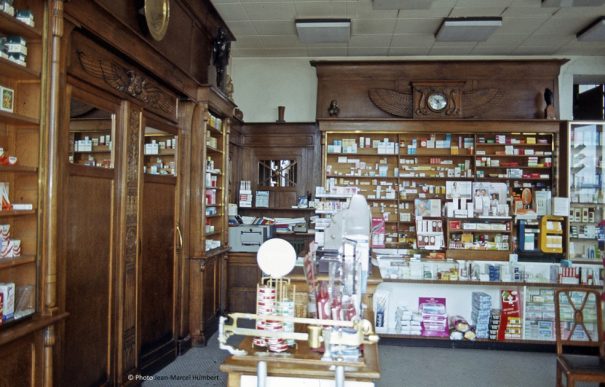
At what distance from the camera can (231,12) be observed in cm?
588

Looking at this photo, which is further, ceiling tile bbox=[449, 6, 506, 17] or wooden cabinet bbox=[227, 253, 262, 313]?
wooden cabinet bbox=[227, 253, 262, 313]

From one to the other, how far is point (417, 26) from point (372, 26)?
2.05 ft

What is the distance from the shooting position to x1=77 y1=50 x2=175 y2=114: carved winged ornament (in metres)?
3.09

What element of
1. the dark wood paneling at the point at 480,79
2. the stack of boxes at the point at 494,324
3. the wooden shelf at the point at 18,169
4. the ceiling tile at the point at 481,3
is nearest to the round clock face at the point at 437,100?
the dark wood paneling at the point at 480,79

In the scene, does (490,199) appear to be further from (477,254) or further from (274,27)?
(274,27)

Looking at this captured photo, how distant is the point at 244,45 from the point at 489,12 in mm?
3547

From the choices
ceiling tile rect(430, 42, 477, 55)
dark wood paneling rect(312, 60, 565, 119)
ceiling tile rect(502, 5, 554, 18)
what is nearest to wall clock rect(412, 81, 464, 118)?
dark wood paneling rect(312, 60, 565, 119)

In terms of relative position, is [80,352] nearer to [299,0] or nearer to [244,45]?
[299,0]

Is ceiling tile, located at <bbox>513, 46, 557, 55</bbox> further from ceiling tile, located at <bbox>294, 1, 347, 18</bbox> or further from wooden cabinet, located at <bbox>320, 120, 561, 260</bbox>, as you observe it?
ceiling tile, located at <bbox>294, 1, 347, 18</bbox>

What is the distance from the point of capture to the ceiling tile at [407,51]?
727cm

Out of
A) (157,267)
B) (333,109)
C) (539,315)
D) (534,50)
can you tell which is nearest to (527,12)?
(534,50)

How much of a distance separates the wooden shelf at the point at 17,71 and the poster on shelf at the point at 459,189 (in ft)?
19.5

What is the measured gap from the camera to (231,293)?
6.41 m

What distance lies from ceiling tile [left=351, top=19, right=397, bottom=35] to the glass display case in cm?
316
